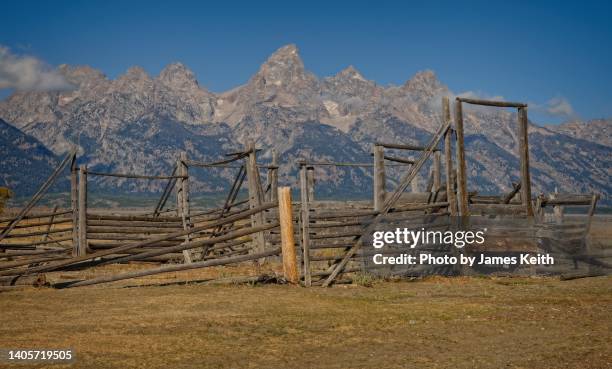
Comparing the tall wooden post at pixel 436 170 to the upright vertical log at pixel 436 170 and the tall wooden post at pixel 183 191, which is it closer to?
the upright vertical log at pixel 436 170

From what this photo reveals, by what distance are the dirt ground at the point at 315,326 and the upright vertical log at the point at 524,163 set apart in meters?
3.72

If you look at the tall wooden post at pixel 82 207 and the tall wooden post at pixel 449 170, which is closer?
the tall wooden post at pixel 449 170

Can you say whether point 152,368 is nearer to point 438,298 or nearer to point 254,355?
point 254,355

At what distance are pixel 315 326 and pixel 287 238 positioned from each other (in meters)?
4.62

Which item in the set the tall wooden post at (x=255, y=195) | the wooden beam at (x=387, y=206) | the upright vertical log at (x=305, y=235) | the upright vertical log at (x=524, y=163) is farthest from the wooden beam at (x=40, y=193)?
the upright vertical log at (x=524, y=163)

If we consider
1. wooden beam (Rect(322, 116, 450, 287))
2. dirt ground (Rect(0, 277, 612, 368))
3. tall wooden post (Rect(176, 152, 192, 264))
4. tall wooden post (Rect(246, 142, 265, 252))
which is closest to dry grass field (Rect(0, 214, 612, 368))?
dirt ground (Rect(0, 277, 612, 368))

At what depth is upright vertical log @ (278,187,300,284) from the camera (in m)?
14.0

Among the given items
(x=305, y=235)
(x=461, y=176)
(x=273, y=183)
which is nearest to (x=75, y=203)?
(x=305, y=235)

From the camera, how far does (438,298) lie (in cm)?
1238

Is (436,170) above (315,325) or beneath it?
above

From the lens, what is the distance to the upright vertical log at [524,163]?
17.3m

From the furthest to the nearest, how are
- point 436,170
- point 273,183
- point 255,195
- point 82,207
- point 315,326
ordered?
point 273,183 → point 255,195 → point 436,170 → point 82,207 → point 315,326

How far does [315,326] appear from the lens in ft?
31.2

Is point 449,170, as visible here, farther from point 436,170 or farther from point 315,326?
point 315,326
